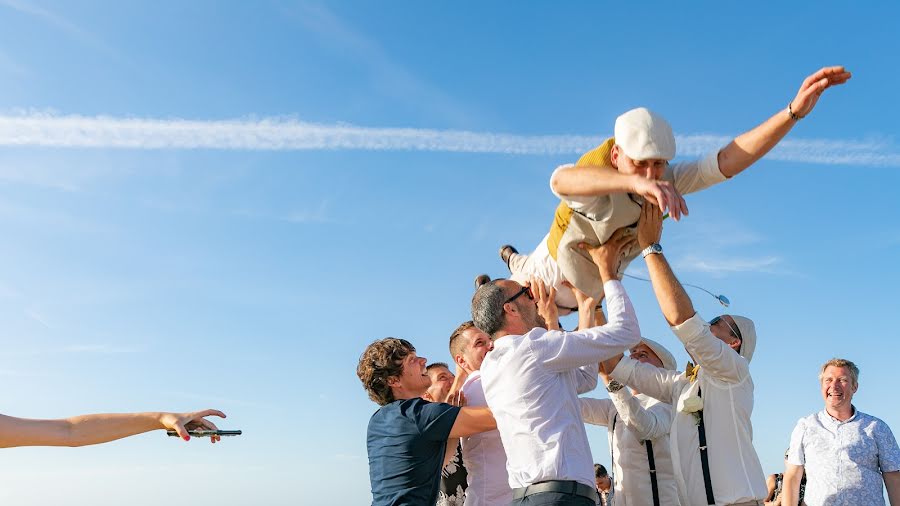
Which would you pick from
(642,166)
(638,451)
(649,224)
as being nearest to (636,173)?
(642,166)

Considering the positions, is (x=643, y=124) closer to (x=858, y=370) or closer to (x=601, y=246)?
(x=601, y=246)

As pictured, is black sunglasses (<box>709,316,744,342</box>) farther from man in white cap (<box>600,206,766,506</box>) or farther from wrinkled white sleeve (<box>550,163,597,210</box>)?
wrinkled white sleeve (<box>550,163,597,210</box>)

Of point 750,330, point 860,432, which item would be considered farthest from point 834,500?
point 750,330

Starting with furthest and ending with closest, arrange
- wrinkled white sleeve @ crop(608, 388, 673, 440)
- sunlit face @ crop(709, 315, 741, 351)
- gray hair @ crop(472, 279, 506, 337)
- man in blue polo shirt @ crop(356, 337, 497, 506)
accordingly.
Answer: wrinkled white sleeve @ crop(608, 388, 673, 440) < sunlit face @ crop(709, 315, 741, 351) < gray hair @ crop(472, 279, 506, 337) < man in blue polo shirt @ crop(356, 337, 497, 506)

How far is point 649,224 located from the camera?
17.4 ft

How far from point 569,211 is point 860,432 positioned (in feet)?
13.0

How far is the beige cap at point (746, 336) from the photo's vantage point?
640cm

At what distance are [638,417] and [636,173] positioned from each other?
2.49 m

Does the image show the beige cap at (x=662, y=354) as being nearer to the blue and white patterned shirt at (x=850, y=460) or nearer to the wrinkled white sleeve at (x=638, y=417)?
the wrinkled white sleeve at (x=638, y=417)

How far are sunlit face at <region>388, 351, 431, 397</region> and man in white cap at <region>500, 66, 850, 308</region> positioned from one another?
117cm

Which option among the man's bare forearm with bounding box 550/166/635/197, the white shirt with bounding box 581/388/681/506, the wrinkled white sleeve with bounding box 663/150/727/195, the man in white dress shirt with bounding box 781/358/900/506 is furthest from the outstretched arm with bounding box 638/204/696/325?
the man in white dress shirt with bounding box 781/358/900/506

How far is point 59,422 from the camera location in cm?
406

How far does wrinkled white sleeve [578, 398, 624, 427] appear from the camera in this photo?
7215mm

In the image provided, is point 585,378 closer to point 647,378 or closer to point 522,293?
point 522,293
